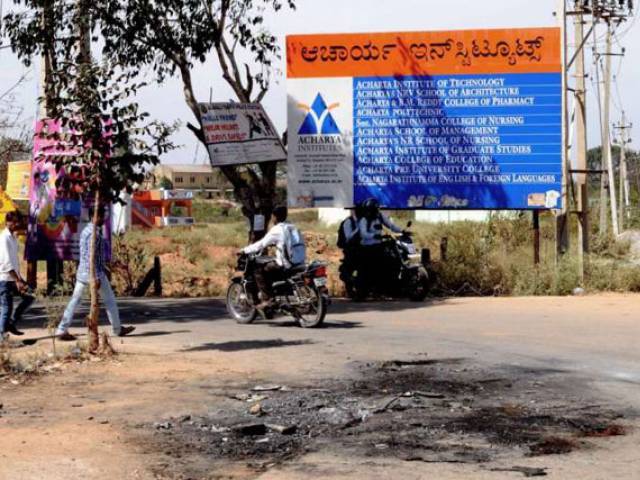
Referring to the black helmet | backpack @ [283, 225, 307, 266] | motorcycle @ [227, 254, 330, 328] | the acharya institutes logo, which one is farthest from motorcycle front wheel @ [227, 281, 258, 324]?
the acharya institutes logo

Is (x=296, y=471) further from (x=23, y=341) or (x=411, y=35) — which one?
(x=411, y=35)

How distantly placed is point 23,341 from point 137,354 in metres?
2.06

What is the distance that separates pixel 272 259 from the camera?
47.2ft

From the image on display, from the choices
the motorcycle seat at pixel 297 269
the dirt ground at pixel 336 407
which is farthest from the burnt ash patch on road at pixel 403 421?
the motorcycle seat at pixel 297 269

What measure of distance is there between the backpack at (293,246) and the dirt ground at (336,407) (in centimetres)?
97

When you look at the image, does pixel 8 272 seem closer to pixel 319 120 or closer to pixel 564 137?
pixel 319 120

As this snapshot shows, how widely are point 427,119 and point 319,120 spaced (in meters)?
2.25

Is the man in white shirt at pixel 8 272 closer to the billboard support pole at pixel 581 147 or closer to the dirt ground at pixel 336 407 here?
the dirt ground at pixel 336 407

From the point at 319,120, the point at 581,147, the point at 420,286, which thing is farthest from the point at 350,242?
the point at 581,147

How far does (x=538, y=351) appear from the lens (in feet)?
38.7

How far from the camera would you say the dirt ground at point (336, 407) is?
653 centimetres

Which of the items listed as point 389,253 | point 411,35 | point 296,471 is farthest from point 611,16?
point 296,471

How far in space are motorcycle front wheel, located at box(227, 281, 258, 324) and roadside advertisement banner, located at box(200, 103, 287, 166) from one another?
22.0ft

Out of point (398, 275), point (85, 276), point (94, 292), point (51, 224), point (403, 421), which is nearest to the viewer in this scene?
point (403, 421)
